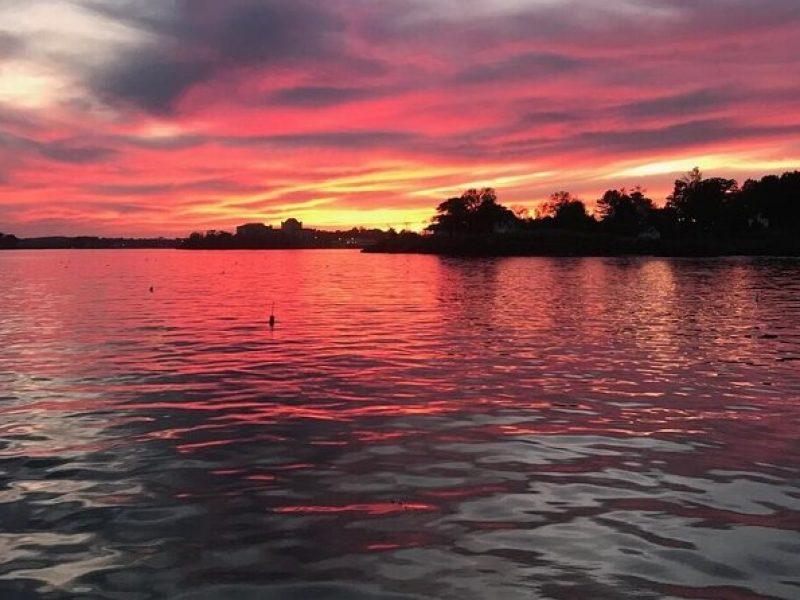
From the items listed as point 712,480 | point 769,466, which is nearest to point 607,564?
point 712,480

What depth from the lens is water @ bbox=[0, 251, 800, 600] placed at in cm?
906

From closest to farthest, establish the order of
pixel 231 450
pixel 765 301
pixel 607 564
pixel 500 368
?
pixel 607 564 < pixel 231 450 < pixel 500 368 < pixel 765 301

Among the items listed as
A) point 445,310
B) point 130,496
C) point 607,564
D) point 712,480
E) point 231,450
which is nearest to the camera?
point 607,564

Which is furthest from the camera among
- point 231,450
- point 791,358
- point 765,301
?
point 765,301

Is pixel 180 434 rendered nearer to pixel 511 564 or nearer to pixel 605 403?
pixel 511 564

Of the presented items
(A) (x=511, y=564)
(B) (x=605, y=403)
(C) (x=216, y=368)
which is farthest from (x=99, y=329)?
(A) (x=511, y=564)

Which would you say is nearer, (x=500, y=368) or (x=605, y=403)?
(x=605, y=403)

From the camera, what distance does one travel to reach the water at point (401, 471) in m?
9.06

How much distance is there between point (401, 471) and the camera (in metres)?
13.3

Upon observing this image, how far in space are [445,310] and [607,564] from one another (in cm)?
4054

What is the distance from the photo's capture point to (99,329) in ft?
125

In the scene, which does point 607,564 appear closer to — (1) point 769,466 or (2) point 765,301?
(1) point 769,466

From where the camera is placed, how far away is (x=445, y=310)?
49.7 meters

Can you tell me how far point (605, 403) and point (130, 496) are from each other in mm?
13222
